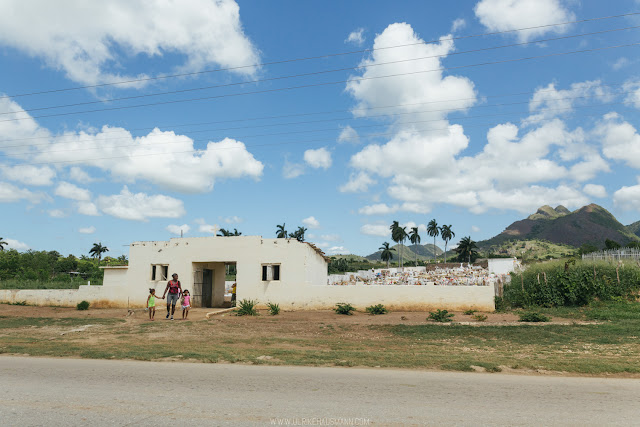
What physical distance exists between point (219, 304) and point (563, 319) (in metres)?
19.3

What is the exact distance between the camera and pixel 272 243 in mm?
23344

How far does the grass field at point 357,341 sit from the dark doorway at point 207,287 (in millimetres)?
5976

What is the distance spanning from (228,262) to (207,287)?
2.97 meters

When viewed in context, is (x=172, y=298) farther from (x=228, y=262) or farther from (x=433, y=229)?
(x=433, y=229)

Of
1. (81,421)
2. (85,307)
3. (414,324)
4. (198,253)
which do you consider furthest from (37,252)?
(81,421)

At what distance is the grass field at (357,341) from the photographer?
944 centimetres

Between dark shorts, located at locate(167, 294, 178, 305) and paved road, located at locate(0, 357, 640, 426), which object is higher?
dark shorts, located at locate(167, 294, 178, 305)

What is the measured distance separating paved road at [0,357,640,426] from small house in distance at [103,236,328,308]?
14362 millimetres

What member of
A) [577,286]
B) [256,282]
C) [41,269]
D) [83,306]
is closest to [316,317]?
[256,282]

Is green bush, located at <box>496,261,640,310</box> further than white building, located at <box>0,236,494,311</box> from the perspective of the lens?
No

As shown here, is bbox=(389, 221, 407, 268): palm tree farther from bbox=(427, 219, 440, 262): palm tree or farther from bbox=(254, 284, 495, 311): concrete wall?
bbox=(254, 284, 495, 311): concrete wall

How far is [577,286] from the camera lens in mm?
21031

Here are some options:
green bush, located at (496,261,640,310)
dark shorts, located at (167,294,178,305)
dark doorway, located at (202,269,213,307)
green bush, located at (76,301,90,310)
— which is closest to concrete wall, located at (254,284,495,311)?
green bush, located at (496,261,640,310)

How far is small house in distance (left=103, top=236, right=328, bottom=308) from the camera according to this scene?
75.4ft
